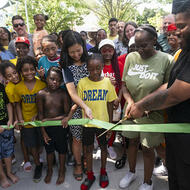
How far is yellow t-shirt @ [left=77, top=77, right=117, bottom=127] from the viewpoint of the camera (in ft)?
7.83

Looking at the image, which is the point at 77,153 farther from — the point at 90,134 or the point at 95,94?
the point at 95,94

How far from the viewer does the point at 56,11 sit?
17109mm

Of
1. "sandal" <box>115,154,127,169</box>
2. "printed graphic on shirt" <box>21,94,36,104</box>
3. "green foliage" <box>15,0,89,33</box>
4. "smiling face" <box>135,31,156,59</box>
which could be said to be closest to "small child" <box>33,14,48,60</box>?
"printed graphic on shirt" <box>21,94,36,104</box>

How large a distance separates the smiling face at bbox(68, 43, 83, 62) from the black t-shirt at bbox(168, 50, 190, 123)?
4.13 ft

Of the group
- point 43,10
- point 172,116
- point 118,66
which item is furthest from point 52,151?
point 43,10

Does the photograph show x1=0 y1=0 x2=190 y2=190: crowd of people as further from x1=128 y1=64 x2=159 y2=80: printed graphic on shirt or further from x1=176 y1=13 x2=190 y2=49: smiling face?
x1=176 y1=13 x2=190 y2=49: smiling face

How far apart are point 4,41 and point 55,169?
327 cm

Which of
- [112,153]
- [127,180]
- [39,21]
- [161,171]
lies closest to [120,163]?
[112,153]

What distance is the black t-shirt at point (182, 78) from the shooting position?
1.36m

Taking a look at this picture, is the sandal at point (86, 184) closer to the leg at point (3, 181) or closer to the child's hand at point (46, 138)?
the child's hand at point (46, 138)

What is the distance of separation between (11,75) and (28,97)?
40 centimetres

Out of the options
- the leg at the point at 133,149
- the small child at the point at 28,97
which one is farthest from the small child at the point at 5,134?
the leg at the point at 133,149

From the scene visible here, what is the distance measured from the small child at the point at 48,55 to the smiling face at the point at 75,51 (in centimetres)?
48

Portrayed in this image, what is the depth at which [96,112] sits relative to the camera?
2.39 m
